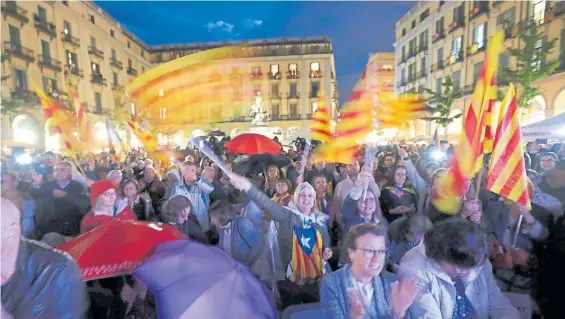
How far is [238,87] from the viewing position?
21.3 ft

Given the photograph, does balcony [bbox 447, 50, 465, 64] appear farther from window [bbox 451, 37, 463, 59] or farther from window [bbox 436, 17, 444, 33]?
window [bbox 436, 17, 444, 33]

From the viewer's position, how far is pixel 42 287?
1.45m

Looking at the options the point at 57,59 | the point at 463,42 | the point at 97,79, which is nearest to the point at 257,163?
the point at 463,42

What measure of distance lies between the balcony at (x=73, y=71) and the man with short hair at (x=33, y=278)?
35254mm

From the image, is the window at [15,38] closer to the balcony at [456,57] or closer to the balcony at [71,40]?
the balcony at [71,40]

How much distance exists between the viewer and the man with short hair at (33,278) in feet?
4.57

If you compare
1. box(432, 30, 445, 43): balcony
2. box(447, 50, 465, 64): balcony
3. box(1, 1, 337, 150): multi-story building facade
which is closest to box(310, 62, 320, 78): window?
box(1, 1, 337, 150): multi-story building facade

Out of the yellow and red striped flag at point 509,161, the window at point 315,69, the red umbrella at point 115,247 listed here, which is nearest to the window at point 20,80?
the red umbrella at point 115,247

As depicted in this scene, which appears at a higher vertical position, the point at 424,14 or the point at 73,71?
the point at 424,14

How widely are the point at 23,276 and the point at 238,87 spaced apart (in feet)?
17.9

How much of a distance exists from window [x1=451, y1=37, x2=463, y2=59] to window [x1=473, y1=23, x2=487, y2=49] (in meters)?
1.66

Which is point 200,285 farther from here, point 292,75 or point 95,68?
point 292,75

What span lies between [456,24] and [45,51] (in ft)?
123

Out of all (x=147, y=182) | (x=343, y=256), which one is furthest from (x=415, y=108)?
(x=343, y=256)
